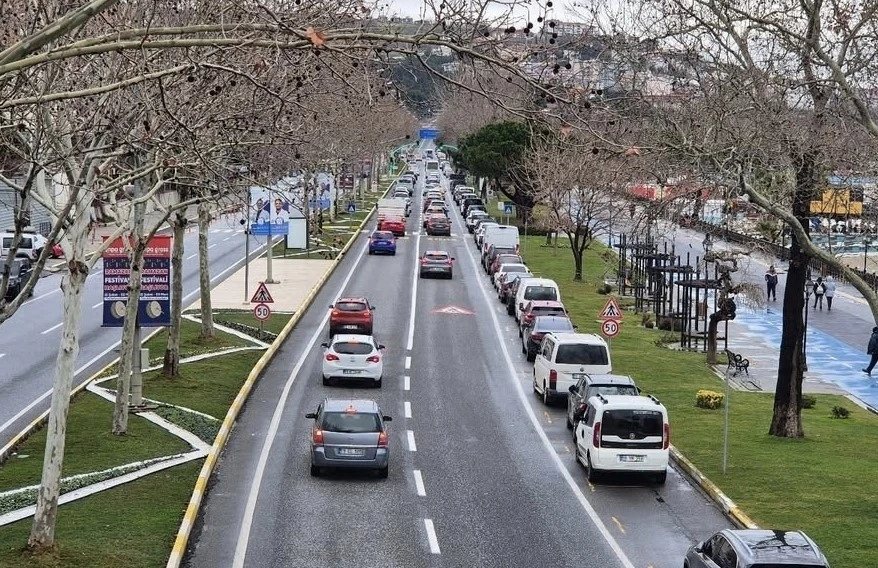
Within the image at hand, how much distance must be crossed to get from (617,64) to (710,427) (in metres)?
12.0

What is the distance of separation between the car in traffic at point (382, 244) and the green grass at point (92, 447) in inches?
1740

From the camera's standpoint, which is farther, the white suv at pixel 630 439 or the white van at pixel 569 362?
the white van at pixel 569 362

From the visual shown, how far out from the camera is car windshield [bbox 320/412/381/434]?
1039 inches

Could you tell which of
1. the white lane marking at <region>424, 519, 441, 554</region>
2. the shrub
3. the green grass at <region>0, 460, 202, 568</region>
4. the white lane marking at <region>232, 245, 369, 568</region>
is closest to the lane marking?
the white lane marking at <region>424, 519, 441, 554</region>

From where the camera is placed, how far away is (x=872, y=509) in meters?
24.0

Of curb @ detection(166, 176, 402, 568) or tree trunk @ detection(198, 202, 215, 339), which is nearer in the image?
curb @ detection(166, 176, 402, 568)

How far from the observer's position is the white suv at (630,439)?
2614cm

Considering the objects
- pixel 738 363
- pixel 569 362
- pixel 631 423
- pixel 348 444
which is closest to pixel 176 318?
pixel 569 362

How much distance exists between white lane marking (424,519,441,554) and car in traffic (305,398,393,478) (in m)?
3.12

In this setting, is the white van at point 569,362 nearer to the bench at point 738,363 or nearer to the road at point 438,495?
the road at point 438,495

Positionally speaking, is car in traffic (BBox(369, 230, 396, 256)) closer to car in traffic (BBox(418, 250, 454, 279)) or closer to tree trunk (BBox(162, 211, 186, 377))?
car in traffic (BBox(418, 250, 454, 279))

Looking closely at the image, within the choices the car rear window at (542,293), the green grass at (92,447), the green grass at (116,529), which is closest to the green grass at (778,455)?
the car rear window at (542,293)

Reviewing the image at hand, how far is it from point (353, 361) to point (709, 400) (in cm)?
921

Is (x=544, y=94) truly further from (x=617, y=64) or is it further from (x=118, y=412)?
(x=118, y=412)
